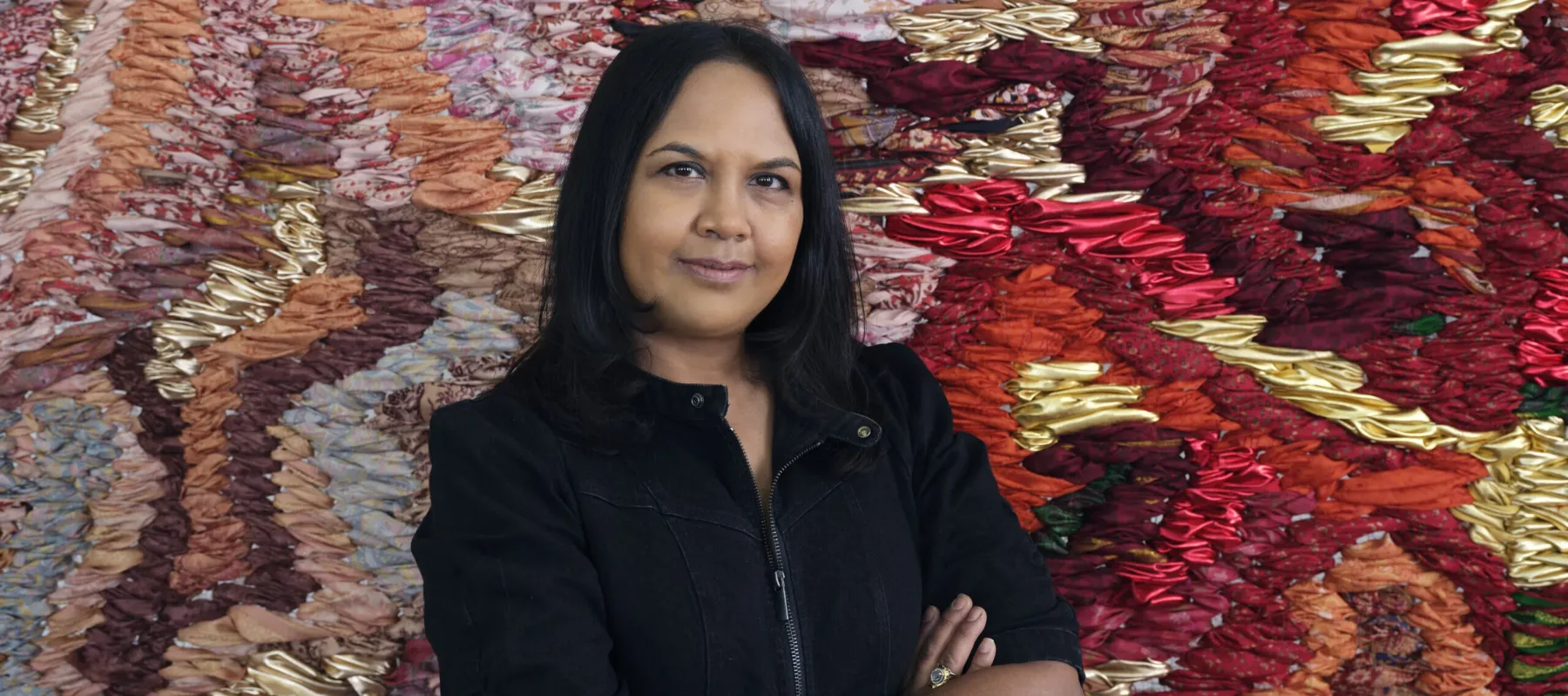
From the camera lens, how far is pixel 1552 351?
1415 mm

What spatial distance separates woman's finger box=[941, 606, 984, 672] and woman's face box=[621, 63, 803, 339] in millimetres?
351

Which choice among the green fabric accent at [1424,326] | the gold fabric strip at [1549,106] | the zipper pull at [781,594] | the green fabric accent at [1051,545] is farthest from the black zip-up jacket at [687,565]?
the gold fabric strip at [1549,106]

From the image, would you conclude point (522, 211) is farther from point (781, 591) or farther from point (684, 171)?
point (781, 591)

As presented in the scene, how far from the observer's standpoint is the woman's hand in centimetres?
109

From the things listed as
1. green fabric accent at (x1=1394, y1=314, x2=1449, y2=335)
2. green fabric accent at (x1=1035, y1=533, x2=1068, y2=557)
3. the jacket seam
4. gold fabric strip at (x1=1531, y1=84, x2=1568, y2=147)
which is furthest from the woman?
gold fabric strip at (x1=1531, y1=84, x2=1568, y2=147)

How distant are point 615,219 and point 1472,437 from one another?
3.45ft

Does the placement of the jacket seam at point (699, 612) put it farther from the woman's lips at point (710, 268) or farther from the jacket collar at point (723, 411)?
the woman's lips at point (710, 268)

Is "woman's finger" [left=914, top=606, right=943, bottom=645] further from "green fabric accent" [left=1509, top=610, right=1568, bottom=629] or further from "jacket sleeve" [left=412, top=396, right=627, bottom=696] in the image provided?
"green fabric accent" [left=1509, top=610, right=1568, bottom=629]

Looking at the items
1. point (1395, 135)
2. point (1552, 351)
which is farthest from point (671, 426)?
point (1552, 351)

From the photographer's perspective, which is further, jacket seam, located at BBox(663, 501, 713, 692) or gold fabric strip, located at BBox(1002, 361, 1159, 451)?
gold fabric strip, located at BBox(1002, 361, 1159, 451)

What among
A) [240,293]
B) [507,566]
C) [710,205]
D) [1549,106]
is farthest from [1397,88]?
[240,293]

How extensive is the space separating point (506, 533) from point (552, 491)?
6cm

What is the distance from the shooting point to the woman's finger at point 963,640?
1.09 metres

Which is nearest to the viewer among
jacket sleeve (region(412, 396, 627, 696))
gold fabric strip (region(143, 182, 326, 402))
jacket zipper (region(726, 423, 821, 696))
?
jacket sleeve (region(412, 396, 627, 696))
